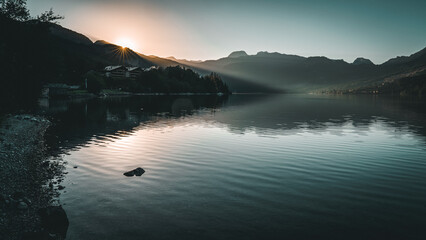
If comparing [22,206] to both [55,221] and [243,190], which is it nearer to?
[55,221]

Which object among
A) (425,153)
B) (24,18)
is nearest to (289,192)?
(425,153)

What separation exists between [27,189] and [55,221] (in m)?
6.41

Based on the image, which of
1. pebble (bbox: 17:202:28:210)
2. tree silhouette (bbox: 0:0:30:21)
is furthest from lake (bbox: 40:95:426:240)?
tree silhouette (bbox: 0:0:30:21)

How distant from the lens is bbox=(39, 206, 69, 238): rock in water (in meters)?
13.4

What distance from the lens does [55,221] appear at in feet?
44.8

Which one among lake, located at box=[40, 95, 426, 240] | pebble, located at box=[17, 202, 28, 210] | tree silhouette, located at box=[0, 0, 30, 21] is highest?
tree silhouette, located at box=[0, 0, 30, 21]

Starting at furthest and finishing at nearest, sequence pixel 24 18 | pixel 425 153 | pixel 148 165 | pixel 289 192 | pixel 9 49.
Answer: pixel 24 18 < pixel 9 49 < pixel 425 153 < pixel 148 165 < pixel 289 192

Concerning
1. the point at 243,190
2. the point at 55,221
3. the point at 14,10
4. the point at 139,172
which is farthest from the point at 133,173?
the point at 14,10

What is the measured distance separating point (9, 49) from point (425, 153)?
6276 cm

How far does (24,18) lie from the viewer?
52.7 meters

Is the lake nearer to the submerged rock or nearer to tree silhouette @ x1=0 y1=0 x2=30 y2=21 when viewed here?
the submerged rock

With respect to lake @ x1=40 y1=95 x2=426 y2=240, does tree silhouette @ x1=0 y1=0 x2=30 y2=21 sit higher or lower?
higher

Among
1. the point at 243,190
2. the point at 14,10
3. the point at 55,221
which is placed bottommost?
the point at 243,190

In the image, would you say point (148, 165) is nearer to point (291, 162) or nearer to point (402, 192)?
point (291, 162)
